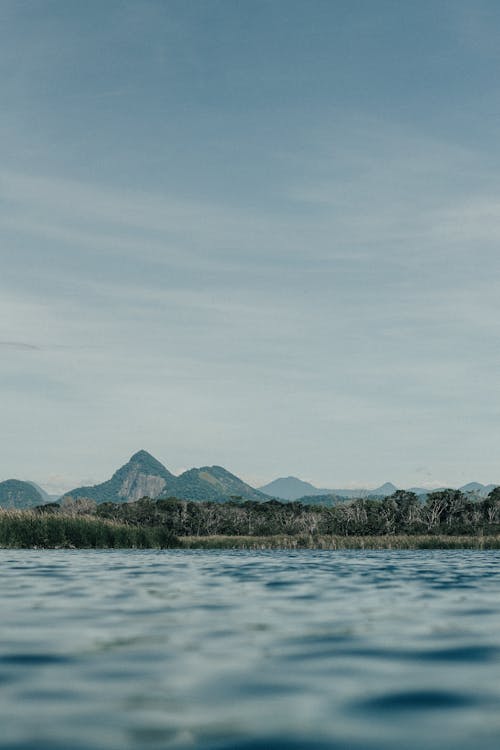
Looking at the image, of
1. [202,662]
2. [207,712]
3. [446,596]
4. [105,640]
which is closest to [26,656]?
[105,640]

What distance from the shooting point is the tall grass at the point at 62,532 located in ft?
168

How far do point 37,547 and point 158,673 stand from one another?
1731 inches

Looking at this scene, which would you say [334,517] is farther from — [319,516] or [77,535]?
[77,535]

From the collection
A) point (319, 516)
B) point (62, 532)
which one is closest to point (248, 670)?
point (62, 532)

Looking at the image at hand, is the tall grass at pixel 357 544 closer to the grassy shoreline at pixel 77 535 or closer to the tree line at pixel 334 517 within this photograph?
the grassy shoreline at pixel 77 535

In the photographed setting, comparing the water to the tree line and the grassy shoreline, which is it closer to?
the grassy shoreline

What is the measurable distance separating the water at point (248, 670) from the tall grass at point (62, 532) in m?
32.4

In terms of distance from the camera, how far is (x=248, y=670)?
402 inches

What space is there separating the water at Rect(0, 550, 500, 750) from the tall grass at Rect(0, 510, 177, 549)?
3241 cm

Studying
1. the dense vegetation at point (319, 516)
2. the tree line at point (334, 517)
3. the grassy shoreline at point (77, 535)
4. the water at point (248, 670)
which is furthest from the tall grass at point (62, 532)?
the tree line at point (334, 517)

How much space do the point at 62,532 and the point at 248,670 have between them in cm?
A: 4462

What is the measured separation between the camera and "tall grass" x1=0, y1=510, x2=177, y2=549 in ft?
168

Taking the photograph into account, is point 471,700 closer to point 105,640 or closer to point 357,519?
point 105,640

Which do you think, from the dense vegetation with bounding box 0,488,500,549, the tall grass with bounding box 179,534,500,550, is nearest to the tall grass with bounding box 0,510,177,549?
the tall grass with bounding box 179,534,500,550
